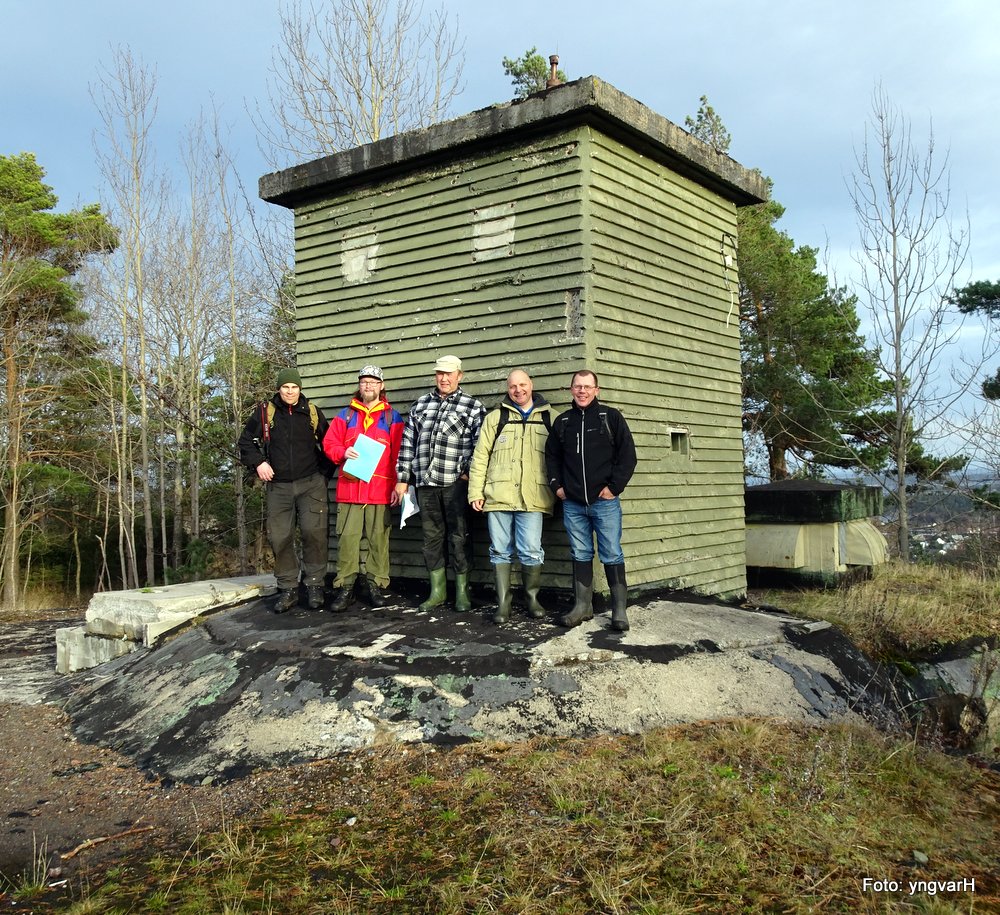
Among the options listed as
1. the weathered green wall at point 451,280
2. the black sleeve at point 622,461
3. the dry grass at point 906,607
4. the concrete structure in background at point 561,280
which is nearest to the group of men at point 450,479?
the black sleeve at point 622,461

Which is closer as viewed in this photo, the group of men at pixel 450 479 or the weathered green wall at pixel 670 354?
the group of men at pixel 450 479

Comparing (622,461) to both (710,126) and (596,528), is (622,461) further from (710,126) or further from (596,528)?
(710,126)

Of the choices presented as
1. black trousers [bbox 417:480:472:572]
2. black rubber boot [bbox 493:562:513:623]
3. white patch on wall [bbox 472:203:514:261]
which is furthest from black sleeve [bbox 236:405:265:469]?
white patch on wall [bbox 472:203:514:261]

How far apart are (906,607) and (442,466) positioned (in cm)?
498

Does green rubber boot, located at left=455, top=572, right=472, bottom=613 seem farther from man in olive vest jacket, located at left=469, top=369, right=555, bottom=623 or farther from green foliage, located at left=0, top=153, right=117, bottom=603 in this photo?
green foliage, located at left=0, top=153, right=117, bottom=603

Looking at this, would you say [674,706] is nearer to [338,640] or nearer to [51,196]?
[338,640]

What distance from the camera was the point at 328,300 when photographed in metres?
8.60

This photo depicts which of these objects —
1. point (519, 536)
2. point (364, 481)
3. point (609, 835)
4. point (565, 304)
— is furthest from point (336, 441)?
point (609, 835)

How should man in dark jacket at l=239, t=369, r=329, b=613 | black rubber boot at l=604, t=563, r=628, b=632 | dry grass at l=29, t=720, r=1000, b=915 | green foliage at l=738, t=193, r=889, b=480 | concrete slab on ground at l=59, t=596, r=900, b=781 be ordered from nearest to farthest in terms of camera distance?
dry grass at l=29, t=720, r=1000, b=915
concrete slab on ground at l=59, t=596, r=900, b=781
black rubber boot at l=604, t=563, r=628, b=632
man in dark jacket at l=239, t=369, r=329, b=613
green foliage at l=738, t=193, r=889, b=480

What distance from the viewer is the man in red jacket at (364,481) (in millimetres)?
6699

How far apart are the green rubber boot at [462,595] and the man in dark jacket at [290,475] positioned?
1.23 metres

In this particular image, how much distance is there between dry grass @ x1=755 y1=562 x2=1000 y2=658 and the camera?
7.05m

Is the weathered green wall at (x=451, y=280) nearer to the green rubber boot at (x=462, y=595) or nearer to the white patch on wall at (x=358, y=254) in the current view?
the white patch on wall at (x=358, y=254)

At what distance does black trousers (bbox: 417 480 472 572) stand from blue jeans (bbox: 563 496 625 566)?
1.00 m
